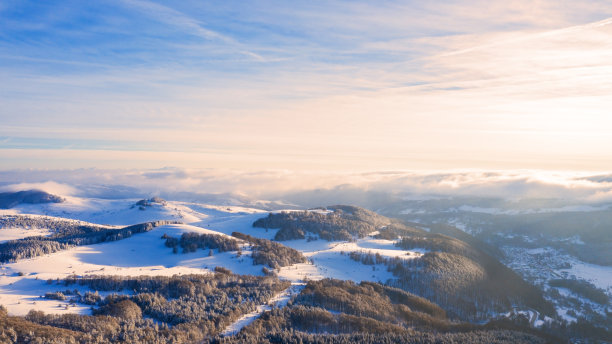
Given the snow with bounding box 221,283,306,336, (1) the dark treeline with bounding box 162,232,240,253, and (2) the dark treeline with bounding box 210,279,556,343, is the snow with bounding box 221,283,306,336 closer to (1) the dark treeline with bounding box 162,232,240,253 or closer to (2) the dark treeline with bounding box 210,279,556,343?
(2) the dark treeline with bounding box 210,279,556,343

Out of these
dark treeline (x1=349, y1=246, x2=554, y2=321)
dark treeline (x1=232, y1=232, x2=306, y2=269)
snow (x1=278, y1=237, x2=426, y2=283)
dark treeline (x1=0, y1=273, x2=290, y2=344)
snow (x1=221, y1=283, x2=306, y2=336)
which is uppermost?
dark treeline (x1=0, y1=273, x2=290, y2=344)

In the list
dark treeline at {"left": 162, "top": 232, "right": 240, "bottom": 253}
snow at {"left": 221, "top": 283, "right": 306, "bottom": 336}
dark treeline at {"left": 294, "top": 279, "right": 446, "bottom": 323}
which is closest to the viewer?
snow at {"left": 221, "top": 283, "right": 306, "bottom": 336}

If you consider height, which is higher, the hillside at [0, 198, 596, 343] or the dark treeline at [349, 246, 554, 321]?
the hillside at [0, 198, 596, 343]

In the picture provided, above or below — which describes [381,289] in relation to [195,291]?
below

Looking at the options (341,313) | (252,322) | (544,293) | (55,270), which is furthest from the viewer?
(544,293)

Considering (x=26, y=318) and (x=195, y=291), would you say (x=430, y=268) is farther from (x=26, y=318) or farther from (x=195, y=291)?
(x=26, y=318)

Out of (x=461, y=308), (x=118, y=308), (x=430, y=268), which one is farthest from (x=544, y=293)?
(x=118, y=308)

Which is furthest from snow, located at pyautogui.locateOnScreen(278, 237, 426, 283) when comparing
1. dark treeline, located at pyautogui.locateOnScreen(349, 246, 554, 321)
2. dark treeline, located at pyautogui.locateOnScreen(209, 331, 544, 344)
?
dark treeline, located at pyautogui.locateOnScreen(209, 331, 544, 344)
